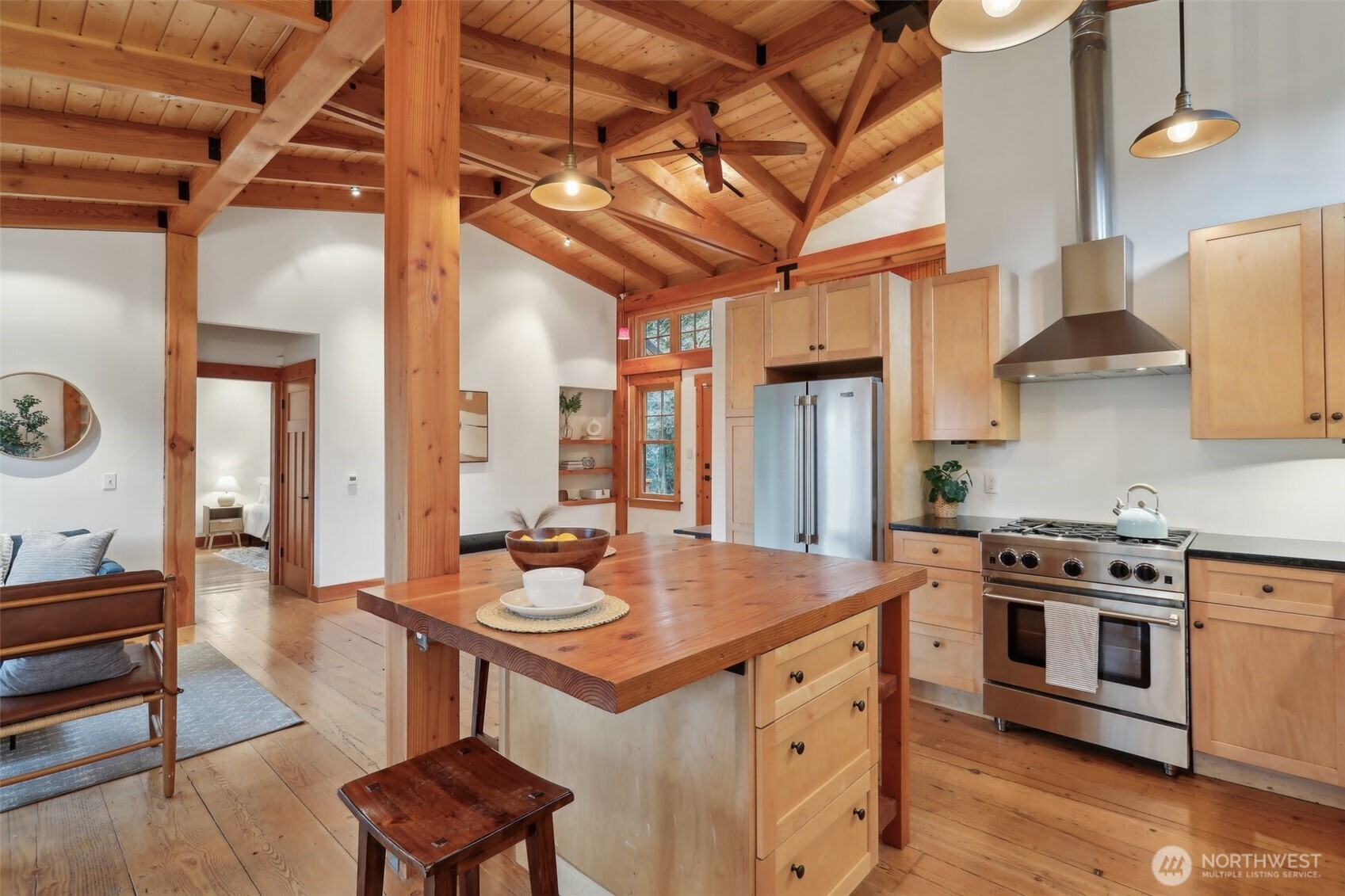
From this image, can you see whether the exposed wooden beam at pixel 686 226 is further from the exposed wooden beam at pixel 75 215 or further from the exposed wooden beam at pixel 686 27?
the exposed wooden beam at pixel 75 215

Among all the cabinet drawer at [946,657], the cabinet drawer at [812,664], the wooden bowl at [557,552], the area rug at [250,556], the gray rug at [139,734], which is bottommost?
the gray rug at [139,734]

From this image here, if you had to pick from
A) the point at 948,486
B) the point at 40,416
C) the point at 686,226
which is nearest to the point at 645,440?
the point at 686,226

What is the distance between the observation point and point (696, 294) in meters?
7.58

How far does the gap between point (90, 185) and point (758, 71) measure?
170 inches

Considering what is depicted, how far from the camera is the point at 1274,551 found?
250cm

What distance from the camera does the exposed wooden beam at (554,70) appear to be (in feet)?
12.6

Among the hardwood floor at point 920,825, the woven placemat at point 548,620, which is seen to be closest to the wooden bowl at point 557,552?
the woven placemat at point 548,620

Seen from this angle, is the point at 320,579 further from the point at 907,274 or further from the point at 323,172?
the point at 907,274

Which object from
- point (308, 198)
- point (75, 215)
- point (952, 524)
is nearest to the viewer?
point (952, 524)

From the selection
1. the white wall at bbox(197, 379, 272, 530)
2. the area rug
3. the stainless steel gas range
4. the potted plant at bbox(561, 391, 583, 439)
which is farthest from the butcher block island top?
the white wall at bbox(197, 379, 272, 530)

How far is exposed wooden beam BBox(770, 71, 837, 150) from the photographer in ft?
15.2

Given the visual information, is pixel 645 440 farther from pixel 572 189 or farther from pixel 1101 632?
pixel 1101 632

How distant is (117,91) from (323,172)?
1622 millimetres

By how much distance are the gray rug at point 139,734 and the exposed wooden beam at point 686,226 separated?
13.5 ft
